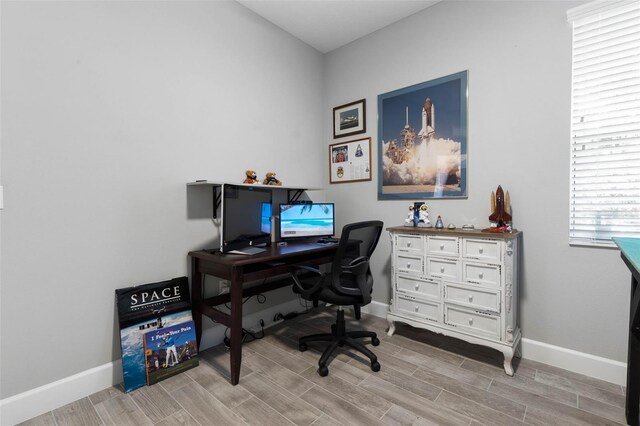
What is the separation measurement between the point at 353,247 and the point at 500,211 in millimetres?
1161

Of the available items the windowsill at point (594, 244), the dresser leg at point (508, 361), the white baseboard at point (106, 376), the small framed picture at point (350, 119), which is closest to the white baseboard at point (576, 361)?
the white baseboard at point (106, 376)

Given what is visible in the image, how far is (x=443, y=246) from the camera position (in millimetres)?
2215

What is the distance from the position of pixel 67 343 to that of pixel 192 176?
131 cm

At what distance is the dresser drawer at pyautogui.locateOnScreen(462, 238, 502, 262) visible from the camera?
1982 millimetres

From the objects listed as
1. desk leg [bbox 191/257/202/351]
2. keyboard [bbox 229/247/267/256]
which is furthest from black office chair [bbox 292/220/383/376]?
desk leg [bbox 191/257/202/351]

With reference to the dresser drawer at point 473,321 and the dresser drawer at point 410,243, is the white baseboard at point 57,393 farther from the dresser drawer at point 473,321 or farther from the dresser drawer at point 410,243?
the dresser drawer at point 473,321

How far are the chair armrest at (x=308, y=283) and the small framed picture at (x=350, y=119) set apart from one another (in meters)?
1.74

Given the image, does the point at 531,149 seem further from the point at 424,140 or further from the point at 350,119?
the point at 350,119

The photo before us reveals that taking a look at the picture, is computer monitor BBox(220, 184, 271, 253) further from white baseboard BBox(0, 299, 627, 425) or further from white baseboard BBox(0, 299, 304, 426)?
white baseboard BBox(0, 299, 304, 426)

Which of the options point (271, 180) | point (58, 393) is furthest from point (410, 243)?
point (58, 393)

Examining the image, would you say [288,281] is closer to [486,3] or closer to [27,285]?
[27,285]

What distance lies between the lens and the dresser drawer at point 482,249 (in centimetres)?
198

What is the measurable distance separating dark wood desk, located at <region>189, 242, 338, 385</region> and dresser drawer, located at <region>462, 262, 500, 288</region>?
1.06 m

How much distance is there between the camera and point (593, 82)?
75.8 inches
